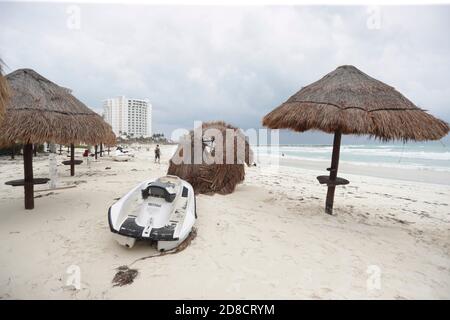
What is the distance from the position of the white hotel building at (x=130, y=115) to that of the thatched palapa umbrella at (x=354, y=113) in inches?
4048

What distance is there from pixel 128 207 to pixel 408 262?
4.63 meters

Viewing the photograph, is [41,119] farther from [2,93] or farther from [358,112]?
[358,112]

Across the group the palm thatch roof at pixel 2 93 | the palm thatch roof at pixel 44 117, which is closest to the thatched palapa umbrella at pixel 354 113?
the palm thatch roof at pixel 44 117

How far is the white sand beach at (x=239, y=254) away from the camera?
2.83m

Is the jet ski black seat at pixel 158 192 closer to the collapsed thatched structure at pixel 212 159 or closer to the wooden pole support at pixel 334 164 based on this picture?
the collapsed thatched structure at pixel 212 159

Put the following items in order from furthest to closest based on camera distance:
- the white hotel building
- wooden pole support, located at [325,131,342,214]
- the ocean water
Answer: the white hotel building, the ocean water, wooden pole support, located at [325,131,342,214]

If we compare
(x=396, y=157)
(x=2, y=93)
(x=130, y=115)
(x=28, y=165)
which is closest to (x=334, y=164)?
(x=2, y=93)

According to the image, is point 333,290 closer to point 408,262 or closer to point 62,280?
point 408,262

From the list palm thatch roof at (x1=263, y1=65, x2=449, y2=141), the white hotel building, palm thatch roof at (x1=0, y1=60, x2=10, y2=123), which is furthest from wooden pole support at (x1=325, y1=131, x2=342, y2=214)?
the white hotel building

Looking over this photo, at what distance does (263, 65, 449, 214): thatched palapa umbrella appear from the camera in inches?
181

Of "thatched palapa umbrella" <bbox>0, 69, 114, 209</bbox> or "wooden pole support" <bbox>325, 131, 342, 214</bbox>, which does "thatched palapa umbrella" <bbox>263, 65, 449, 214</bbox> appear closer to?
"wooden pole support" <bbox>325, 131, 342, 214</bbox>

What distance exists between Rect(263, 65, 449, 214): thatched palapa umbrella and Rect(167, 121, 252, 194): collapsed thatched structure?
2160 millimetres
